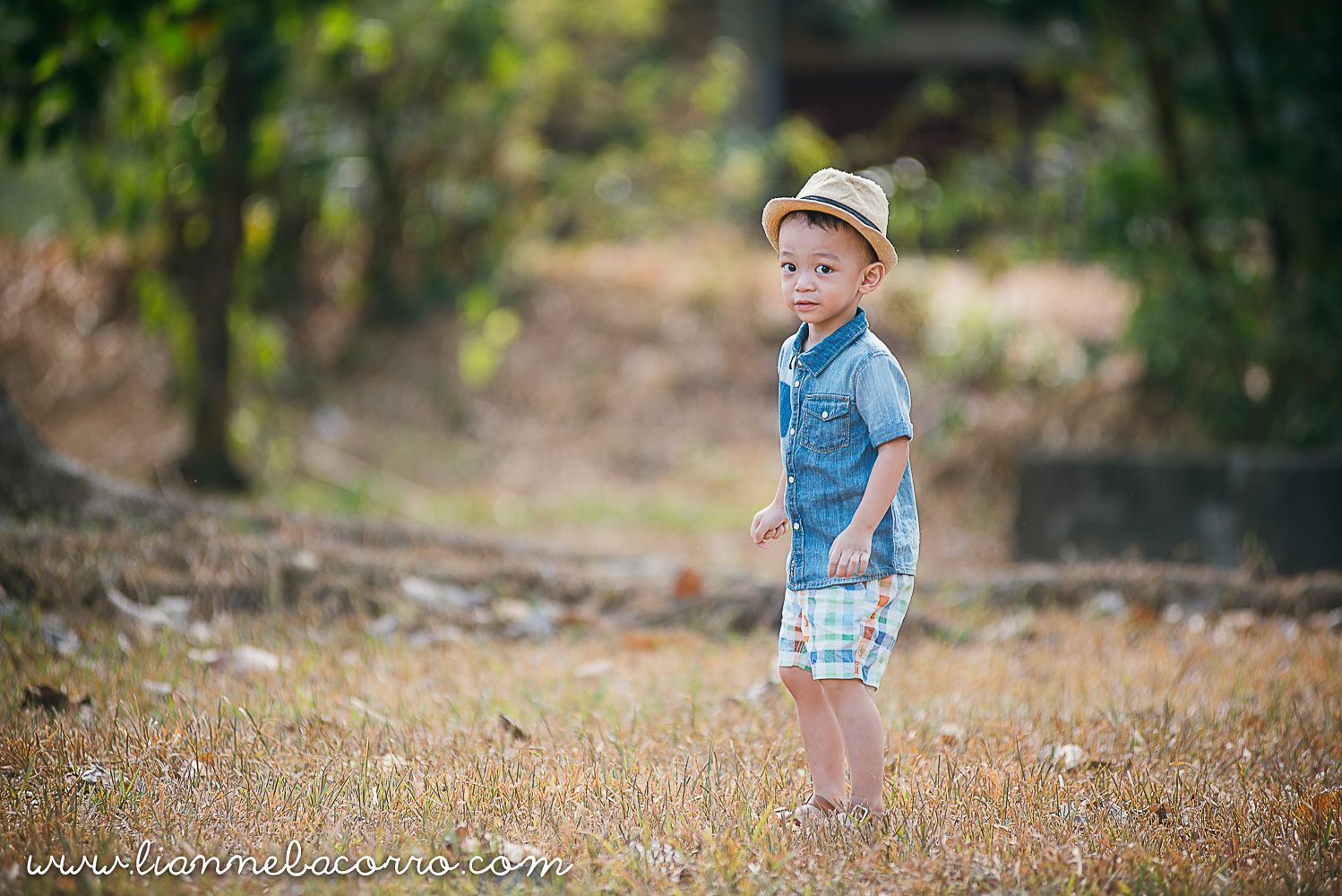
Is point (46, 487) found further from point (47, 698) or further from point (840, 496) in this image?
point (840, 496)

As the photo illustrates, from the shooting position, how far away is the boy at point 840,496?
2232 millimetres

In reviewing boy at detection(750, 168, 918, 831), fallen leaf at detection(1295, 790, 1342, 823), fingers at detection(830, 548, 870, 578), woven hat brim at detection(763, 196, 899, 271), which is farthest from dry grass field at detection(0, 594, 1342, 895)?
woven hat brim at detection(763, 196, 899, 271)

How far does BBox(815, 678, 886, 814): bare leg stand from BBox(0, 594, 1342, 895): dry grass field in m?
0.08

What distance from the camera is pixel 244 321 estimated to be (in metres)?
→ 6.94

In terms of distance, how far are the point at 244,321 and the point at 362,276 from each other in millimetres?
2956

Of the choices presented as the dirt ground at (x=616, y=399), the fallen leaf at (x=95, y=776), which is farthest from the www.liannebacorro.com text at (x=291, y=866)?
the dirt ground at (x=616, y=399)

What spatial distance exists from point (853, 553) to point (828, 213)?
25.0 inches

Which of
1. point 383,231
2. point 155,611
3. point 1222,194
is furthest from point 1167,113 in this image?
point 383,231

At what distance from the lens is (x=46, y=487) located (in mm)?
4109

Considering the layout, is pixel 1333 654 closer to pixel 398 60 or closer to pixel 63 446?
pixel 398 60

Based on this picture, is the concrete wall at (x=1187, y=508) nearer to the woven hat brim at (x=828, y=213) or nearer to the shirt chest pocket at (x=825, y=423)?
the woven hat brim at (x=828, y=213)

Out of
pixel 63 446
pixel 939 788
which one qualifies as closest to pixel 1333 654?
pixel 939 788

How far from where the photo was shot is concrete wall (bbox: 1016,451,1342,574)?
193 inches

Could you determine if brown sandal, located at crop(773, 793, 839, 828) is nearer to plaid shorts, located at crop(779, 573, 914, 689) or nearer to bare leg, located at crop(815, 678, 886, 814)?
bare leg, located at crop(815, 678, 886, 814)
